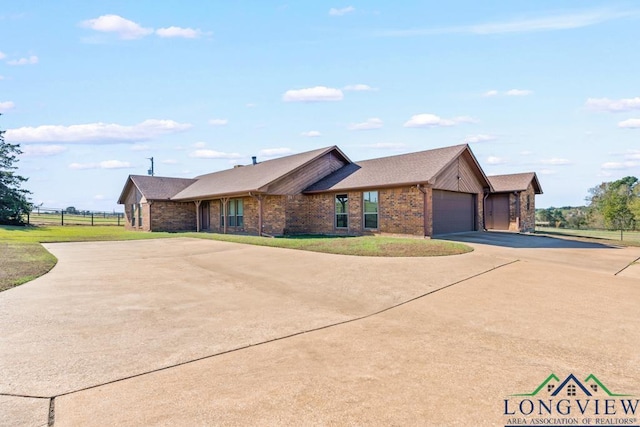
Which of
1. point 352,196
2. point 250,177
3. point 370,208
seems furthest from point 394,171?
point 250,177

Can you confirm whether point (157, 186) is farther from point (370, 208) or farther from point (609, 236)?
point (609, 236)

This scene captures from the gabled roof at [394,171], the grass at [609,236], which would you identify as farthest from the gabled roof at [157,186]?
the grass at [609,236]

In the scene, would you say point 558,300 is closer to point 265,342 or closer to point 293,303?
point 293,303

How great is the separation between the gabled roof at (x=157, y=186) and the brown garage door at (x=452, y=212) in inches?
789

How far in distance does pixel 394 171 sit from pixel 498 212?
10163mm

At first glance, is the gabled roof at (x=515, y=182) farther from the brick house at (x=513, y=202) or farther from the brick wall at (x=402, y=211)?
the brick wall at (x=402, y=211)

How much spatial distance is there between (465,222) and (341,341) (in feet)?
55.9

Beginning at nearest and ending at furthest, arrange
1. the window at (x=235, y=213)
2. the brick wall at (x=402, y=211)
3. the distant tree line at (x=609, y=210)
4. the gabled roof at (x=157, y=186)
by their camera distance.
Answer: the brick wall at (x=402, y=211)
the window at (x=235, y=213)
the gabled roof at (x=157, y=186)
the distant tree line at (x=609, y=210)

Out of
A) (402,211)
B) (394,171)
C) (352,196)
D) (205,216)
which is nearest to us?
(402,211)

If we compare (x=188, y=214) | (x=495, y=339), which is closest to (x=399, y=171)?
(x=495, y=339)

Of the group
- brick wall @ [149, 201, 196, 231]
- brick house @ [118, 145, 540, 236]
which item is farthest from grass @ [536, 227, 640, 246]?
brick wall @ [149, 201, 196, 231]

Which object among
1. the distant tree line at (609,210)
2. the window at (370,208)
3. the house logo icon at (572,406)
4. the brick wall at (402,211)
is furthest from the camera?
the distant tree line at (609,210)

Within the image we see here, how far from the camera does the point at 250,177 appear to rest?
23.8m

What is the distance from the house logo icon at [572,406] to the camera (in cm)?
292
